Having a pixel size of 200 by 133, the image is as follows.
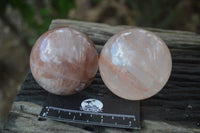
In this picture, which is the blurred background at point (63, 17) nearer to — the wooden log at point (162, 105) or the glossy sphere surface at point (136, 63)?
the wooden log at point (162, 105)

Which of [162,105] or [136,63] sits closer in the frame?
[136,63]

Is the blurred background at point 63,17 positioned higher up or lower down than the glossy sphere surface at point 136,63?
higher up

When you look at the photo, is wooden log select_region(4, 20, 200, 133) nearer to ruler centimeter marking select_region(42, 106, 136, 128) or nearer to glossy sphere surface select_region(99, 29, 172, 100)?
ruler centimeter marking select_region(42, 106, 136, 128)

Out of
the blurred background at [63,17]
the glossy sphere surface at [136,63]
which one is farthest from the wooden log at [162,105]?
the blurred background at [63,17]

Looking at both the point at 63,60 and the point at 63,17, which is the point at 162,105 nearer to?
the point at 63,60

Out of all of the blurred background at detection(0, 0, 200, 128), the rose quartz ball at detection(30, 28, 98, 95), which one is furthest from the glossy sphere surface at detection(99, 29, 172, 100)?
the blurred background at detection(0, 0, 200, 128)

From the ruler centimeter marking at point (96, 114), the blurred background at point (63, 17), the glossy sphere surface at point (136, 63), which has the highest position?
the blurred background at point (63, 17)

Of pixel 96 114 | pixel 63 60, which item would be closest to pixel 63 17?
pixel 63 60
